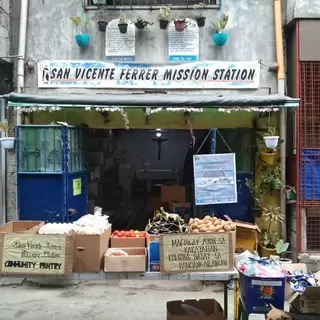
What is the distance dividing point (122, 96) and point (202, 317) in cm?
500

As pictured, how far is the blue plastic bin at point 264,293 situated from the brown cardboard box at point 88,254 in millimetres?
1737

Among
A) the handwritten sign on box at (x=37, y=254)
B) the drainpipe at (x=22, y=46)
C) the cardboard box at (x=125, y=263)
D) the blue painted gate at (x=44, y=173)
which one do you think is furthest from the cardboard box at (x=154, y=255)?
the drainpipe at (x=22, y=46)

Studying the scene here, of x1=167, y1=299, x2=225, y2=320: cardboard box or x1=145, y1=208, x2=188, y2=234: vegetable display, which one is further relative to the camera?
x1=145, y1=208, x2=188, y2=234: vegetable display

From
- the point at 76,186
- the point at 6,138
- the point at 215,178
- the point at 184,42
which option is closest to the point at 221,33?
the point at 184,42

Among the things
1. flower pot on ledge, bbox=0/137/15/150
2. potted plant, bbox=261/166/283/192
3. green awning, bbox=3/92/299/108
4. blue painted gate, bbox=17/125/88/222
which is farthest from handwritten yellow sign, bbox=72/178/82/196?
potted plant, bbox=261/166/283/192

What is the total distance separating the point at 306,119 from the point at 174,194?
331 cm

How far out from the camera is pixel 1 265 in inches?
217

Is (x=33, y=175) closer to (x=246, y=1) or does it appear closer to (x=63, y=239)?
(x=63, y=239)

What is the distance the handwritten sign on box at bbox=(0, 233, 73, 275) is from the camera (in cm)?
547

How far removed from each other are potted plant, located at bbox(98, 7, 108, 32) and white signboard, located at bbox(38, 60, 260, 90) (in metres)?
0.72

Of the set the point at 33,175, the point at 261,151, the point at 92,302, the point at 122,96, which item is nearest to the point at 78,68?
the point at 122,96

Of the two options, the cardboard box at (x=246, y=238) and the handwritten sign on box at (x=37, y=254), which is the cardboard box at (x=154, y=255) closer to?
the handwritten sign on box at (x=37, y=254)

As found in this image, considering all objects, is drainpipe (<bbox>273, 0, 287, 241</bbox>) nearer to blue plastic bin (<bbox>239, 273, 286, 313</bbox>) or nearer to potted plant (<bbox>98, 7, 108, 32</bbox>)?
potted plant (<bbox>98, 7, 108, 32</bbox>)

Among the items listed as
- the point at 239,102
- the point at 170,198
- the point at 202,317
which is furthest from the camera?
the point at 170,198
